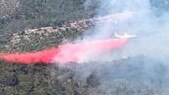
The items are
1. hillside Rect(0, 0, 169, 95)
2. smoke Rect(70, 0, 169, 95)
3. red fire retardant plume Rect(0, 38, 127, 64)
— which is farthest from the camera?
red fire retardant plume Rect(0, 38, 127, 64)

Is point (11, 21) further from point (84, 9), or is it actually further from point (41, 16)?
point (84, 9)

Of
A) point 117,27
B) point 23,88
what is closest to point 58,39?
point 117,27

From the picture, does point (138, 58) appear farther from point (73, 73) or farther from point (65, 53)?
point (65, 53)

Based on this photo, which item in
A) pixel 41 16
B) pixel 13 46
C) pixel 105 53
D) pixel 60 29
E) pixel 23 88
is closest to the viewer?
pixel 23 88

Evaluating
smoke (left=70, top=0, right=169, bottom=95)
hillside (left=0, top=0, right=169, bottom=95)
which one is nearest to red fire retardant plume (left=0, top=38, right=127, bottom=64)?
hillside (left=0, top=0, right=169, bottom=95)

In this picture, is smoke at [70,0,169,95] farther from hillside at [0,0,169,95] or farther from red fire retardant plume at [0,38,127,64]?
red fire retardant plume at [0,38,127,64]
